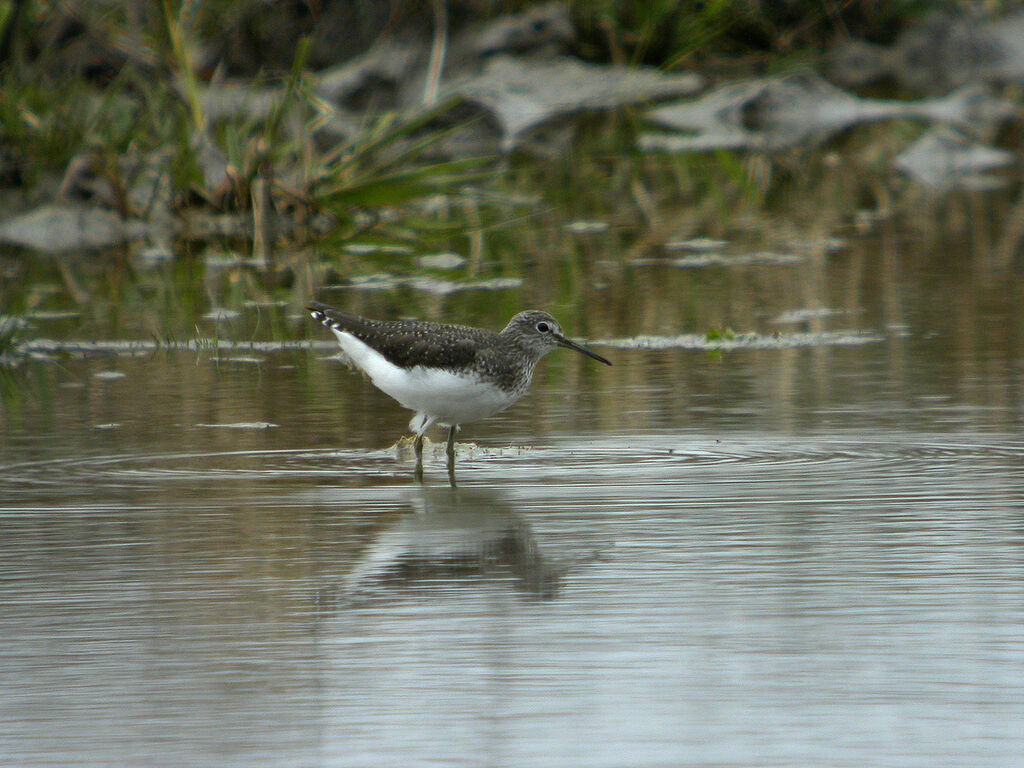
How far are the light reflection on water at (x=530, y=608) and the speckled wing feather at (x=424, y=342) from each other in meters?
0.43

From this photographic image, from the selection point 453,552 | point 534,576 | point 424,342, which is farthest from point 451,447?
point 534,576

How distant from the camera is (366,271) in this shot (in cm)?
1178

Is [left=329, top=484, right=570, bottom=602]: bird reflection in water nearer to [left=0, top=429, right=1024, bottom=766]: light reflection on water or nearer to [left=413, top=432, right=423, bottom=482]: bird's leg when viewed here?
[left=0, top=429, right=1024, bottom=766]: light reflection on water

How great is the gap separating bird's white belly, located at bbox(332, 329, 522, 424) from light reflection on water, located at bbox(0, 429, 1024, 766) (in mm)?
256

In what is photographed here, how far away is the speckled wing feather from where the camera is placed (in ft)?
23.0

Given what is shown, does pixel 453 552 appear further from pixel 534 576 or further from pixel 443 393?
pixel 443 393

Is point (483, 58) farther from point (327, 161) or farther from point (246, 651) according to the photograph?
point (246, 651)

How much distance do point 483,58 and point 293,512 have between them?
15.9 m

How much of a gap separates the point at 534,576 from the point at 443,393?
6.38 ft

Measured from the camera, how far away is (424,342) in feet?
23.4

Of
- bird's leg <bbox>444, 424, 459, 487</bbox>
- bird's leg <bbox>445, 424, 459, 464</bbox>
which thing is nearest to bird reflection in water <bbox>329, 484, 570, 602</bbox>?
bird's leg <bbox>444, 424, 459, 487</bbox>

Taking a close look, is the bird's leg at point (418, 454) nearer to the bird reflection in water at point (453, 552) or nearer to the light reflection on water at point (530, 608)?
the light reflection on water at point (530, 608)

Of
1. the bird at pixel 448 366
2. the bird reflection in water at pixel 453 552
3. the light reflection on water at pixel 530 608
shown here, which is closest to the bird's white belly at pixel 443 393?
the bird at pixel 448 366

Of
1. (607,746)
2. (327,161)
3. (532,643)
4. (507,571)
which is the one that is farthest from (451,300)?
(607,746)
